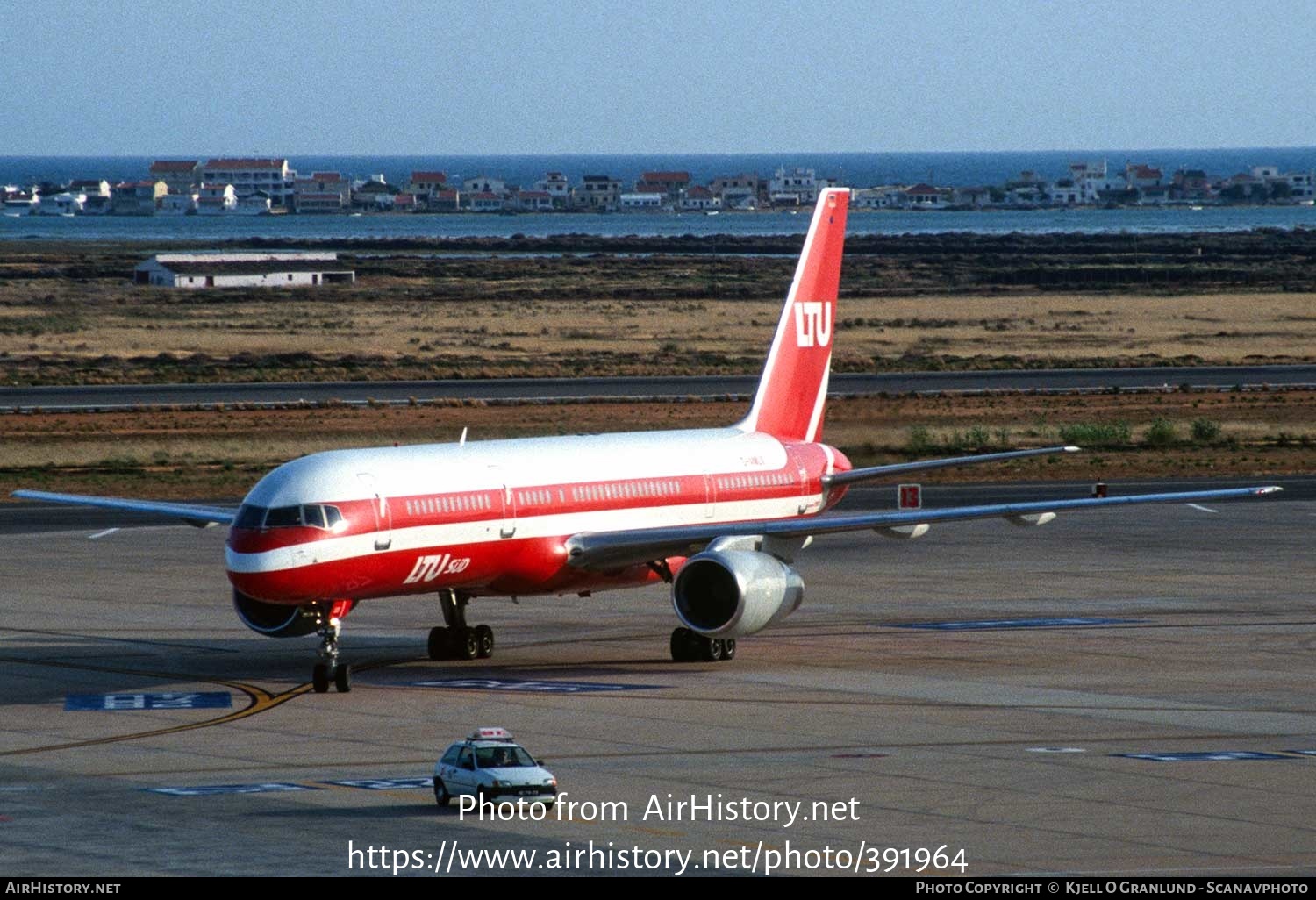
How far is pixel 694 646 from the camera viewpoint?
45.2m

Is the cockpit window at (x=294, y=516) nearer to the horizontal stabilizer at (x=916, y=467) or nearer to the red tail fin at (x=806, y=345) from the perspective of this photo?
the horizontal stabilizer at (x=916, y=467)

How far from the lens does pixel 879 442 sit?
283 ft

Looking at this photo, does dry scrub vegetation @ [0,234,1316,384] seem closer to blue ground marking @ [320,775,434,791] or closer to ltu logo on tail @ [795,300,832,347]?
ltu logo on tail @ [795,300,832,347]

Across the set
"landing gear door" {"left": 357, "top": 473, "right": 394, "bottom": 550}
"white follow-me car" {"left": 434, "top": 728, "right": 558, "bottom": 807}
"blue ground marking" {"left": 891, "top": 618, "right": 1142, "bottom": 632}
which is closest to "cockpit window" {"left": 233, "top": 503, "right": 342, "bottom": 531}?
"landing gear door" {"left": 357, "top": 473, "right": 394, "bottom": 550}

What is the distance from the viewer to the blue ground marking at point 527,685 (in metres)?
41.4

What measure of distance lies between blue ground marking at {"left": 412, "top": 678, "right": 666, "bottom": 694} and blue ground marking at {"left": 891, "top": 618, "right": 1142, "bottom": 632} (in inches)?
416

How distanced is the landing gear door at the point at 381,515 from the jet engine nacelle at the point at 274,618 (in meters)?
Answer: 2.32

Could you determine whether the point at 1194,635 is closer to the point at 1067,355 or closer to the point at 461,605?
the point at 461,605

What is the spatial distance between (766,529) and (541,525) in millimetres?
4918

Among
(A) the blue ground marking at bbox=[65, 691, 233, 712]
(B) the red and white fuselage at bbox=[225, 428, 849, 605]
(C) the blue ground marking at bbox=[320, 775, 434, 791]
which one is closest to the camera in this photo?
(C) the blue ground marking at bbox=[320, 775, 434, 791]

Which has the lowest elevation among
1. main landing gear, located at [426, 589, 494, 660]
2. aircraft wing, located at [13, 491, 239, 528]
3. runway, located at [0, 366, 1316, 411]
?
runway, located at [0, 366, 1316, 411]

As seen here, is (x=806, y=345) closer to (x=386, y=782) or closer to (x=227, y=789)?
(x=386, y=782)

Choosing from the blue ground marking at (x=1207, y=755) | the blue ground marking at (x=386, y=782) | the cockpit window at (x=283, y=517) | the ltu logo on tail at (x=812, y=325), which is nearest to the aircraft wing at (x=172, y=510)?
the cockpit window at (x=283, y=517)

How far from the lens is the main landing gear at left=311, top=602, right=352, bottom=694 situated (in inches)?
1615
